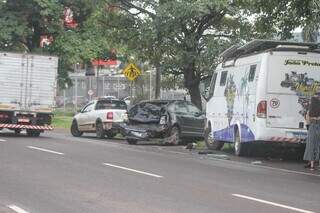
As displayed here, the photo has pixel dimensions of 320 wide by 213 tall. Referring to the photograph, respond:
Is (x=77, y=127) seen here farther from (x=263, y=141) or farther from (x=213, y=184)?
(x=213, y=184)

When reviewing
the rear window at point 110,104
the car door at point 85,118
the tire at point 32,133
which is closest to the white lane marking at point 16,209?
the tire at point 32,133

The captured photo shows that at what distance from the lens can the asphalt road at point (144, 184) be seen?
9.70m

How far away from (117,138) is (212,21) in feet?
21.5

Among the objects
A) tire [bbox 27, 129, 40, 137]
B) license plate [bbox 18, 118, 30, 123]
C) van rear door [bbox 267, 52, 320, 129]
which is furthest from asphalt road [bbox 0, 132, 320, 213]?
tire [bbox 27, 129, 40, 137]

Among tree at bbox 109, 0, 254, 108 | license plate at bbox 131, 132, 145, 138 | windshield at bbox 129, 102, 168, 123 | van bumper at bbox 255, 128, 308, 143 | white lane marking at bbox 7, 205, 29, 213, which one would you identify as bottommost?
white lane marking at bbox 7, 205, 29, 213

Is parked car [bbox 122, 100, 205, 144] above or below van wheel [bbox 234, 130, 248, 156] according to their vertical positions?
above

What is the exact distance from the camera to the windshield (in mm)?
23656

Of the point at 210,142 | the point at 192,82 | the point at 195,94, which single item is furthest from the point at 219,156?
the point at 195,94

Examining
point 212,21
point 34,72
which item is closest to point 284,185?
point 34,72

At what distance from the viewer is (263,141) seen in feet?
57.5

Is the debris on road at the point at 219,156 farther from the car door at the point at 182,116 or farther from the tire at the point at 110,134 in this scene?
the tire at the point at 110,134

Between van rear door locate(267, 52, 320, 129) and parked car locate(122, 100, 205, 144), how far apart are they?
243 inches

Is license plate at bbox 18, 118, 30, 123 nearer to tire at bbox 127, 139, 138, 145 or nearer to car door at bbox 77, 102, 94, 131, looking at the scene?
car door at bbox 77, 102, 94, 131

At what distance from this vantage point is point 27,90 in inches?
990
